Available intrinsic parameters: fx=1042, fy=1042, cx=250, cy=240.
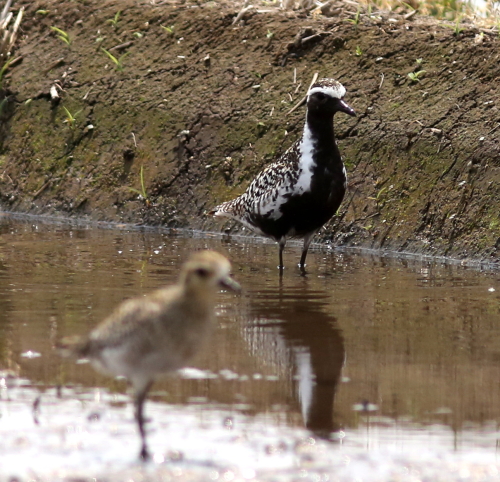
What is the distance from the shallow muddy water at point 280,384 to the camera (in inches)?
177

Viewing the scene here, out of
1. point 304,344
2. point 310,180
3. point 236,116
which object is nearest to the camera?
point 304,344

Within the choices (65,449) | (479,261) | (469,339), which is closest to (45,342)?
(65,449)

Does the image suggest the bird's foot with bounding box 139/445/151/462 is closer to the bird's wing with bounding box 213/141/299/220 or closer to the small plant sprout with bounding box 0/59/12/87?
the bird's wing with bounding box 213/141/299/220

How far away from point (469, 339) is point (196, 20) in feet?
25.2

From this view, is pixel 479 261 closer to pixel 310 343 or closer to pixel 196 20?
pixel 310 343

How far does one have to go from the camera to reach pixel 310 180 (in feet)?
30.2

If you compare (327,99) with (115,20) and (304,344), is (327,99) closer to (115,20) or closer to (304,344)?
(304,344)

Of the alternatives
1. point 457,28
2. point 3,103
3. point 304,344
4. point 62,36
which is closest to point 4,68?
point 3,103

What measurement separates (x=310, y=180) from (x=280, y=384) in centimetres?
381

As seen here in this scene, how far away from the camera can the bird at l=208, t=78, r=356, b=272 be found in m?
9.24

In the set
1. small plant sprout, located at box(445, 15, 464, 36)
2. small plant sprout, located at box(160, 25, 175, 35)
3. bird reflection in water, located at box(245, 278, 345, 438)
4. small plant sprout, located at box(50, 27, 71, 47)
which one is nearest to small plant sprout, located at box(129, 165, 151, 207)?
small plant sprout, located at box(160, 25, 175, 35)

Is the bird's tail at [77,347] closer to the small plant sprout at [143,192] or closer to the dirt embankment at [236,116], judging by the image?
the dirt embankment at [236,116]

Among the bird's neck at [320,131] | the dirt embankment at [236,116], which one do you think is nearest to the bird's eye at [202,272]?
the bird's neck at [320,131]

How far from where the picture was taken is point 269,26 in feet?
41.5
